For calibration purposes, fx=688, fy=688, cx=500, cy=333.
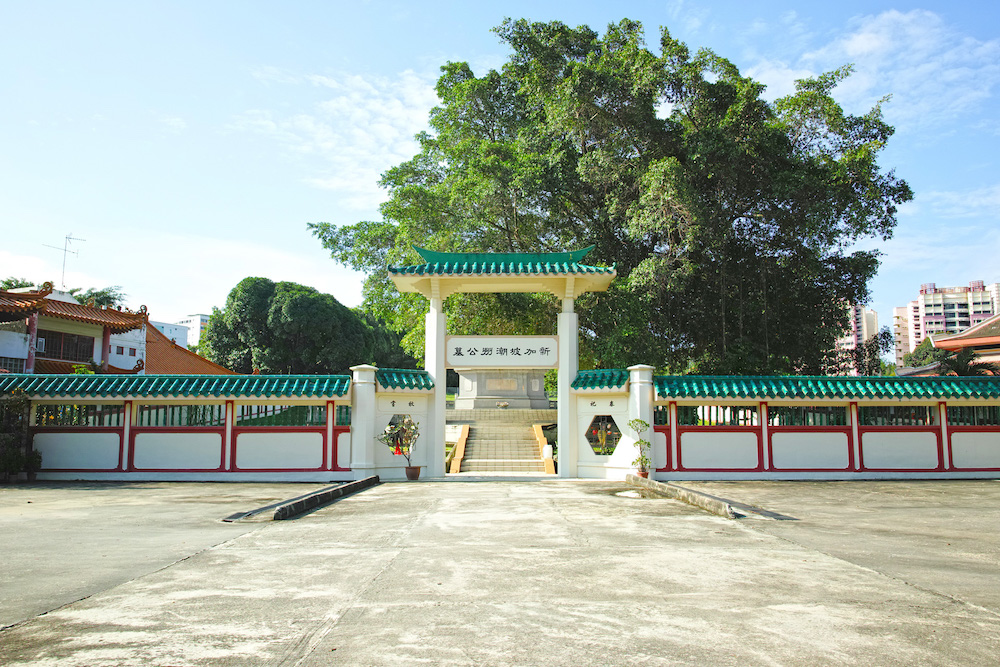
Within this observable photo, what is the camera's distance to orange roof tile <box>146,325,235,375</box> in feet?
101

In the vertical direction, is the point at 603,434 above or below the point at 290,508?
above

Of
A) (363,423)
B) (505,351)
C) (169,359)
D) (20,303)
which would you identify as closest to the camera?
(363,423)

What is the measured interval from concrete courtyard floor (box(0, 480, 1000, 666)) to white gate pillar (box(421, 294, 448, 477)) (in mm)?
5088

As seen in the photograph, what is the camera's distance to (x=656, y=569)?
5.52 meters

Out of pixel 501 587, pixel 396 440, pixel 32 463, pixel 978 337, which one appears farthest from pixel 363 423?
pixel 978 337

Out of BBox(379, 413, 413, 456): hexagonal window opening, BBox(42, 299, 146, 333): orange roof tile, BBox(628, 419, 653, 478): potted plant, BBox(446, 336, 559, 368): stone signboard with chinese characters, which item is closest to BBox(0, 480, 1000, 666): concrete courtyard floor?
BBox(628, 419, 653, 478): potted plant

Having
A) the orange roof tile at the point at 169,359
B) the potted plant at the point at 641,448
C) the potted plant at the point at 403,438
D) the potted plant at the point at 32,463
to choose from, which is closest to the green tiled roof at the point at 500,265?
the potted plant at the point at 403,438

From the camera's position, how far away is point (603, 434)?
46.7ft

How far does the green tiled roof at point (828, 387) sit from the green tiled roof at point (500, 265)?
9.39ft

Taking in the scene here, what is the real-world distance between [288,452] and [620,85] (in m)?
12.7

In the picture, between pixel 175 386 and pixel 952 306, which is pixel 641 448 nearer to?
pixel 175 386

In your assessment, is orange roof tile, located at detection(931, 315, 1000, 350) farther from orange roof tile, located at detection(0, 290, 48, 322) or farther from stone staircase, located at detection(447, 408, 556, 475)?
orange roof tile, located at detection(0, 290, 48, 322)

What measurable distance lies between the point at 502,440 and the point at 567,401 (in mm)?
5576

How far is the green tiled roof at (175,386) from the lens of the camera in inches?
539
